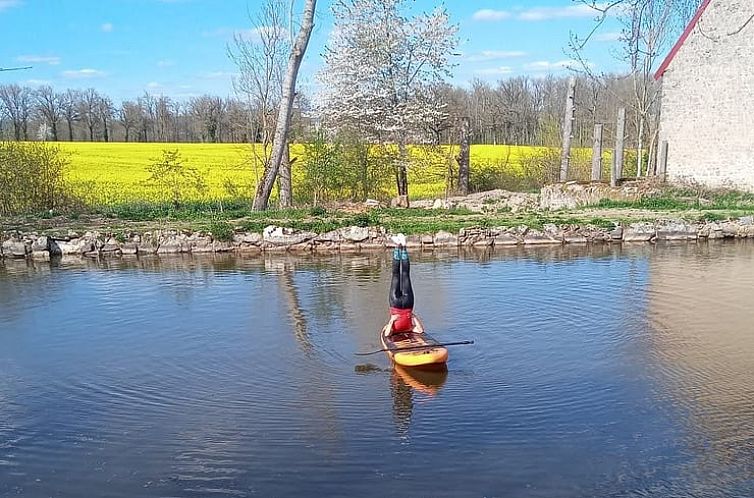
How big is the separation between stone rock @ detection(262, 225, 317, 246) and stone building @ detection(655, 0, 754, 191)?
14316 millimetres

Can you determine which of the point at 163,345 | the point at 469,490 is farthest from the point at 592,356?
the point at 163,345

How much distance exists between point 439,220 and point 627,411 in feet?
40.7

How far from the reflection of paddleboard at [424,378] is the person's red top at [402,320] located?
72 centimetres

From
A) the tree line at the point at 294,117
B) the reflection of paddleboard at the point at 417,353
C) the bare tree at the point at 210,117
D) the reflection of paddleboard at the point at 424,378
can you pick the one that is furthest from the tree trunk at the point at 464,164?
the bare tree at the point at 210,117

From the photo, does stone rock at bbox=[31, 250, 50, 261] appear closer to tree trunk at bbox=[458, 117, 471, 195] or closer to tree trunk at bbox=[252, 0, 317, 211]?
tree trunk at bbox=[252, 0, 317, 211]

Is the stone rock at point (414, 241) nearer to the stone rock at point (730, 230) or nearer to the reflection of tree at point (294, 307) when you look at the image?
the reflection of tree at point (294, 307)

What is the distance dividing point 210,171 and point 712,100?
21.3 m

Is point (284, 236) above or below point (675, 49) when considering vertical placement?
below

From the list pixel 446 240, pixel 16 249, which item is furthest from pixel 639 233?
pixel 16 249

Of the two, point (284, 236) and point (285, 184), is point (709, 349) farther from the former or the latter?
point (285, 184)

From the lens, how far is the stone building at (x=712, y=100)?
22.7 meters

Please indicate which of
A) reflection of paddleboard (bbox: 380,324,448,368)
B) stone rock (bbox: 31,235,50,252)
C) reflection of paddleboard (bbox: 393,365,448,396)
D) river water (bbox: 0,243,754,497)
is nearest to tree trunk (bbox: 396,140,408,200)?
stone rock (bbox: 31,235,50,252)

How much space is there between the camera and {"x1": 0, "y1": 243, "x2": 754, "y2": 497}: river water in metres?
5.60

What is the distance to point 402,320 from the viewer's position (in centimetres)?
877
